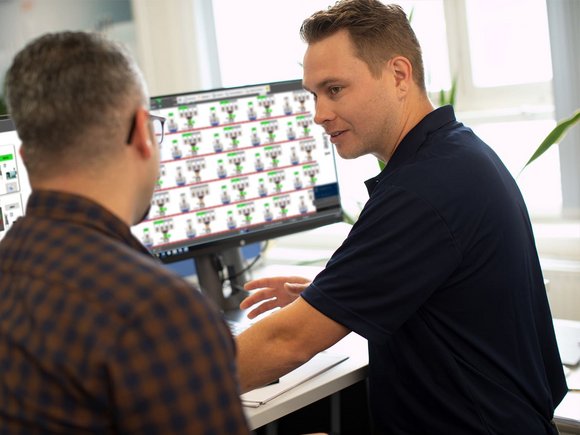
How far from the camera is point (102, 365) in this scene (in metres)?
0.70

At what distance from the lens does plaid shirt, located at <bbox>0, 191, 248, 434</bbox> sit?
0.71m

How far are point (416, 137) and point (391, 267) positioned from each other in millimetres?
286

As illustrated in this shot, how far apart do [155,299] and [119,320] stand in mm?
37

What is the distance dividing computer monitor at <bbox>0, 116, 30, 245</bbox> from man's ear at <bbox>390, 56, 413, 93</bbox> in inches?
32.8

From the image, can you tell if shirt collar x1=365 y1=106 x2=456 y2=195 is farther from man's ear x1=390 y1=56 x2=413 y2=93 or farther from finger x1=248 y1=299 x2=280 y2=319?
finger x1=248 y1=299 x2=280 y2=319

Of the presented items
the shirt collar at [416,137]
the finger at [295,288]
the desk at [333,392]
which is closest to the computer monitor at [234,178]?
the finger at [295,288]

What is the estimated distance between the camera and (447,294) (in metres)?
1.33

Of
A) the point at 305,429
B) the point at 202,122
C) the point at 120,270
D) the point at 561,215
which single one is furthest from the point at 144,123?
the point at 561,215

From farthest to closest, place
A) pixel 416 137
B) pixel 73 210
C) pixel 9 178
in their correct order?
1. pixel 9 178
2. pixel 416 137
3. pixel 73 210

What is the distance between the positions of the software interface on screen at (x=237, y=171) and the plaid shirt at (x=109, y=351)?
3.76ft

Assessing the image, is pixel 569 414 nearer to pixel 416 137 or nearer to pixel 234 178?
pixel 416 137

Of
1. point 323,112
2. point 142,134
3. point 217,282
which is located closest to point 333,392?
point 323,112

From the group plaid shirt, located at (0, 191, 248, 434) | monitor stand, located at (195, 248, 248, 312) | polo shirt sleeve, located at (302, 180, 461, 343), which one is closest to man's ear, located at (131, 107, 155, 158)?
plaid shirt, located at (0, 191, 248, 434)

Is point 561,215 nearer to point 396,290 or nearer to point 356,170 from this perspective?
point 356,170
